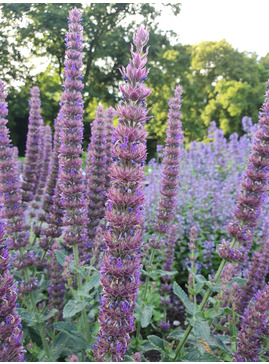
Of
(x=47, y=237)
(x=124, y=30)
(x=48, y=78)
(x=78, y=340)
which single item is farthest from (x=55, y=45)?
(x=78, y=340)

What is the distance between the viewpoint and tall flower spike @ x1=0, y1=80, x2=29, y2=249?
3826 mm

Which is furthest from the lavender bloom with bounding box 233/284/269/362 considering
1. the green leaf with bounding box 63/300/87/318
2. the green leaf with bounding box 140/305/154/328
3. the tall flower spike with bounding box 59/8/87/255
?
the tall flower spike with bounding box 59/8/87/255

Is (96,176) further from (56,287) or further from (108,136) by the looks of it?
(56,287)

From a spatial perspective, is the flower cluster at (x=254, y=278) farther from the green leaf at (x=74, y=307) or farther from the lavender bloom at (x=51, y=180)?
the lavender bloom at (x=51, y=180)

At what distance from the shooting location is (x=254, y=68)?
135 ft

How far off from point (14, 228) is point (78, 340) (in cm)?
154

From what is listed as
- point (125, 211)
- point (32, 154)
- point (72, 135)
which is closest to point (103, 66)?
point (32, 154)

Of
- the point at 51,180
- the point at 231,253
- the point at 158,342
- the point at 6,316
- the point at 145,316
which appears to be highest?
the point at 51,180

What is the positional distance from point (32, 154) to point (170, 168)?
93.4 inches

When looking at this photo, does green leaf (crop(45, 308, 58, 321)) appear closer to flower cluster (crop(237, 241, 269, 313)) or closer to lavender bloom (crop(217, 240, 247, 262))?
lavender bloom (crop(217, 240, 247, 262))

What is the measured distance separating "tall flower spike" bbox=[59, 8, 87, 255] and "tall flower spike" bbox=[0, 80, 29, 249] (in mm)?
781

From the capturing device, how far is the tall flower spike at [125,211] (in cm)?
188

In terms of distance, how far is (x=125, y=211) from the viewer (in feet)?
6.52

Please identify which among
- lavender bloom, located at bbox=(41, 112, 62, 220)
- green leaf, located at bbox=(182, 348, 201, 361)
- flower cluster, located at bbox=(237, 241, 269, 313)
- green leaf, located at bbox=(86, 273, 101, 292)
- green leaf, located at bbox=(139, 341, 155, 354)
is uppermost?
lavender bloom, located at bbox=(41, 112, 62, 220)
